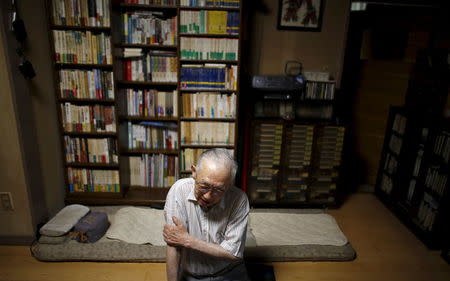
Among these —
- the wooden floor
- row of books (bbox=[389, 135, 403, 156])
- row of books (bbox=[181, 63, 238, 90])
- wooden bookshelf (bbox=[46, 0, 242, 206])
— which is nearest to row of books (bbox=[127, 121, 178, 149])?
wooden bookshelf (bbox=[46, 0, 242, 206])

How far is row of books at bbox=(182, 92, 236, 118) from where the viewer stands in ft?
9.23

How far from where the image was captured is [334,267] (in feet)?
7.67

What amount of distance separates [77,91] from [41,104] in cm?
30

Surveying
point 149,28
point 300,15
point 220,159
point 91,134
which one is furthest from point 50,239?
point 300,15

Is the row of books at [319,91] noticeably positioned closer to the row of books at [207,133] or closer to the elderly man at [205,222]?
the row of books at [207,133]

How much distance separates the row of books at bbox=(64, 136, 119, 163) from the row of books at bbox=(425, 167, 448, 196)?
284cm

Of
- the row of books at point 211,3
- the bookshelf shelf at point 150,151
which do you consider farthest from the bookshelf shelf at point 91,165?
the row of books at point 211,3

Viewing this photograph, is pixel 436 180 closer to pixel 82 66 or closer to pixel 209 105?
pixel 209 105

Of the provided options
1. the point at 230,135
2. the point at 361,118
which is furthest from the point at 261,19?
the point at 361,118

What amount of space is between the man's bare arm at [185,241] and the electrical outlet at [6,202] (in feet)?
5.41

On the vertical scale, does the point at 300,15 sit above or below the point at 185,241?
above

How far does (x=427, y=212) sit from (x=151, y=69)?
278 centimetres

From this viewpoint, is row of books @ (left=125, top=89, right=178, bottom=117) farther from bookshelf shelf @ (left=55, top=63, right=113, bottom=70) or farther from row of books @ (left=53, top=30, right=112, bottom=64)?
row of books @ (left=53, top=30, right=112, bottom=64)

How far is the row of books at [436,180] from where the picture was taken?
2497mm
